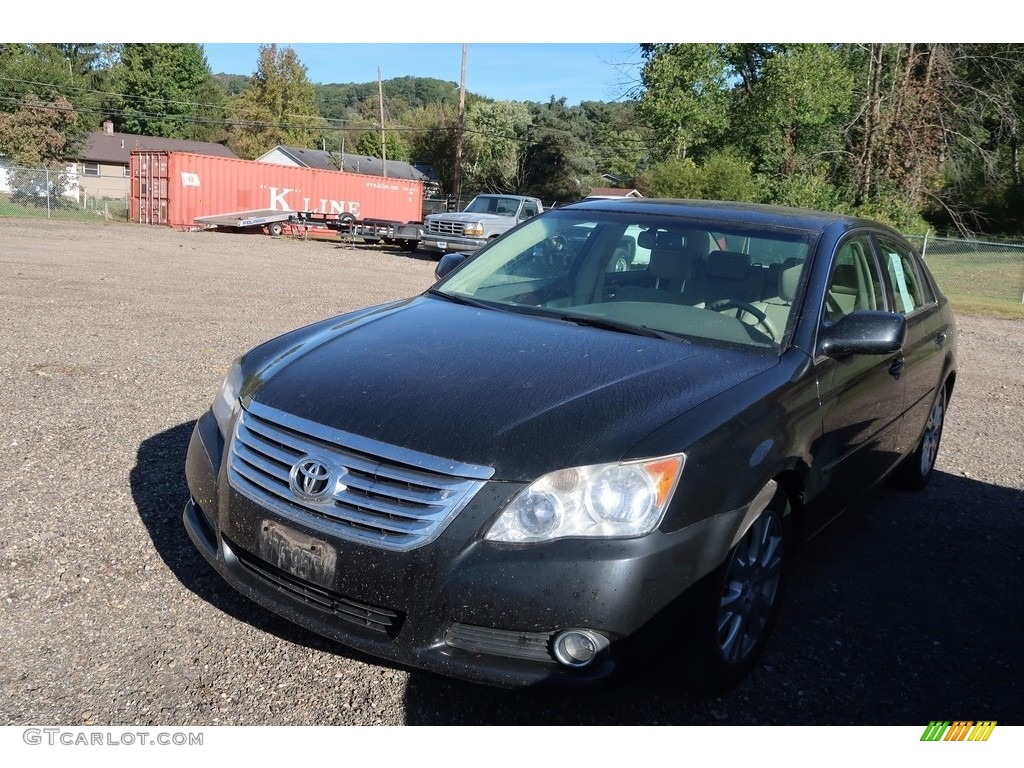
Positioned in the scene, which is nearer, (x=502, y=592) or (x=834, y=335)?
(x=502, y=592)

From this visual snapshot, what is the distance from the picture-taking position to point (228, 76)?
143 m

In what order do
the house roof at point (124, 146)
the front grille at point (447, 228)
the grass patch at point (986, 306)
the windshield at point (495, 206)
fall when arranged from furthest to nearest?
1. the house roof at point (124, 146)
2. the windshield at point (495, 206)
3. the front grille at point (447, 228)
4. the grass patch at point (986, 306)

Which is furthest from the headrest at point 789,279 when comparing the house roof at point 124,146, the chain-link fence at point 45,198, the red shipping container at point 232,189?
the house roof at point 124,146

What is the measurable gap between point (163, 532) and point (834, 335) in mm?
3081

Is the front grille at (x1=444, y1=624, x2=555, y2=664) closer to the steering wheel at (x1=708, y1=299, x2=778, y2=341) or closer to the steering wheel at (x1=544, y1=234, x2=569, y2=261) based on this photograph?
the steering wheel at (x1=708, y1=299, x2=778, y2=341)

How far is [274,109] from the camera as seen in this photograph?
81.2 m

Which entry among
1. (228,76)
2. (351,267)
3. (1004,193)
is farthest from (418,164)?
(228,76)

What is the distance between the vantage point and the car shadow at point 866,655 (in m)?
3.01

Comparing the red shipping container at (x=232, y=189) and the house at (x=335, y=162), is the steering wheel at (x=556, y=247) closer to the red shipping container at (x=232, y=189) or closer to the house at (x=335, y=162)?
the red shipping container at (x=232, y=189)

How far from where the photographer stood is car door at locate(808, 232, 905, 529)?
3664mm

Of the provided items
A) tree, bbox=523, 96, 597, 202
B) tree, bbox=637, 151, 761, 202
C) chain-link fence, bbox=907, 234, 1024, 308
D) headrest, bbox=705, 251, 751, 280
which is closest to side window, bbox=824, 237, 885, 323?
headrest, bbox=705, 251, 751, 280

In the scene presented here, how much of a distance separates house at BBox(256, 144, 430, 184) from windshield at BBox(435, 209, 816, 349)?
6572 cm

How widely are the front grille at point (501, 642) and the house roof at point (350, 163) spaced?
69699 millimetres

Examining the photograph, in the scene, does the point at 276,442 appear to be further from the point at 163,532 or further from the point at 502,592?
the point at 163,532
